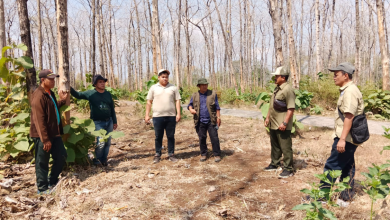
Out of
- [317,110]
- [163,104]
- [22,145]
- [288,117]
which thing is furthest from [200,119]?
[317,110]

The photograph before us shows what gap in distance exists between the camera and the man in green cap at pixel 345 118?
2.69 metres

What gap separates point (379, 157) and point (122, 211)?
471 centimetres

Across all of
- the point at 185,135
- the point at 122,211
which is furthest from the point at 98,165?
the point at 185,135

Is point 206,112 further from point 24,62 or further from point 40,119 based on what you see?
point 24,62

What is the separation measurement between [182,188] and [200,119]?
1.61m

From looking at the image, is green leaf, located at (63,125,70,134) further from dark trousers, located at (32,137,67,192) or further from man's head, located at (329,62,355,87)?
man's head, located at (329,62,355,87)

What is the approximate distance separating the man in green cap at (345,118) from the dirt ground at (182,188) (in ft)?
1.66

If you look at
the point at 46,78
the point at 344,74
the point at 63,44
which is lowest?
the point at 344,74

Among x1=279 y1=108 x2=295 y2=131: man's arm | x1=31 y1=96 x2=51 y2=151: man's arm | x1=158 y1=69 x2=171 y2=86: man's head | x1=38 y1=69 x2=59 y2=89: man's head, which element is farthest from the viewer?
x1=158 y1=69 x2=171 y2=86: man's head

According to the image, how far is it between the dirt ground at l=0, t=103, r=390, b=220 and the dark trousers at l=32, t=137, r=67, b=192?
183 mm

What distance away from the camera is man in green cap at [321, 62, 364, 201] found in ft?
8.82

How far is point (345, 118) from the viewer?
8.93 feet

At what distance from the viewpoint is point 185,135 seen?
737 cm

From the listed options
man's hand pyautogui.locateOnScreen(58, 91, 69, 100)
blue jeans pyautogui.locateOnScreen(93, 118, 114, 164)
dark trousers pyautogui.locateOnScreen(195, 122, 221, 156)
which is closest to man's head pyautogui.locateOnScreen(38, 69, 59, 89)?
man's hand pyautogui.locateOnScreen(58, 91, 69, 100)
